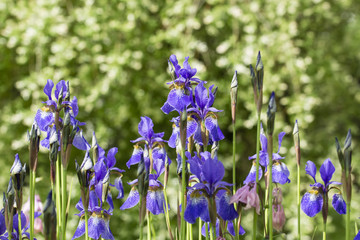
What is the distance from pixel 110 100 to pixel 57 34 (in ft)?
1.50

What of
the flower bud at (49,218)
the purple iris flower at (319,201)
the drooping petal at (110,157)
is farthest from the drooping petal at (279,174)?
the flower bud at (49,218)

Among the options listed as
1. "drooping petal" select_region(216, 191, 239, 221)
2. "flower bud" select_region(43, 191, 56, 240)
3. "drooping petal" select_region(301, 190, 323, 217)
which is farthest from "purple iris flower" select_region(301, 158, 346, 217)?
"flower bud" select_region(43, 191, 56, 240)

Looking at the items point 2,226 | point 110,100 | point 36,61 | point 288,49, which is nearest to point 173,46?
point 110,100

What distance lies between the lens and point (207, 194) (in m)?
0.59

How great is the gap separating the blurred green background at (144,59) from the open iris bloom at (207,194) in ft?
5.21

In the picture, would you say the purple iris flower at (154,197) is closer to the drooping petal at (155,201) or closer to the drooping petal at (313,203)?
the drooping petal at (155,201)

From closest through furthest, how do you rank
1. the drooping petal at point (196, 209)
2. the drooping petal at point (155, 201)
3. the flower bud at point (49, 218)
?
the flower bud at point (49, 218) < the drooping petal at point (196, 209) < the drooping petal at point (155, 201)

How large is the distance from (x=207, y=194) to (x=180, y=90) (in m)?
0.17

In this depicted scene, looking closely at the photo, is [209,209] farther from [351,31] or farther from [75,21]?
[351,31]

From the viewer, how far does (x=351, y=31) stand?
12.7 feet

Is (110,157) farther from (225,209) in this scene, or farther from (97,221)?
(225,209)

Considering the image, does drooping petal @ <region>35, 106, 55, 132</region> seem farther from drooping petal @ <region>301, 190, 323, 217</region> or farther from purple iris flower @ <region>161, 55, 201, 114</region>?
drooping petal @ <region>301, 190, 323, 217</region>

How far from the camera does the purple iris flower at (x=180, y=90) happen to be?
0.66m

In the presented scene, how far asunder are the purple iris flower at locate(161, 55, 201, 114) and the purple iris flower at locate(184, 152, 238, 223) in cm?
9
